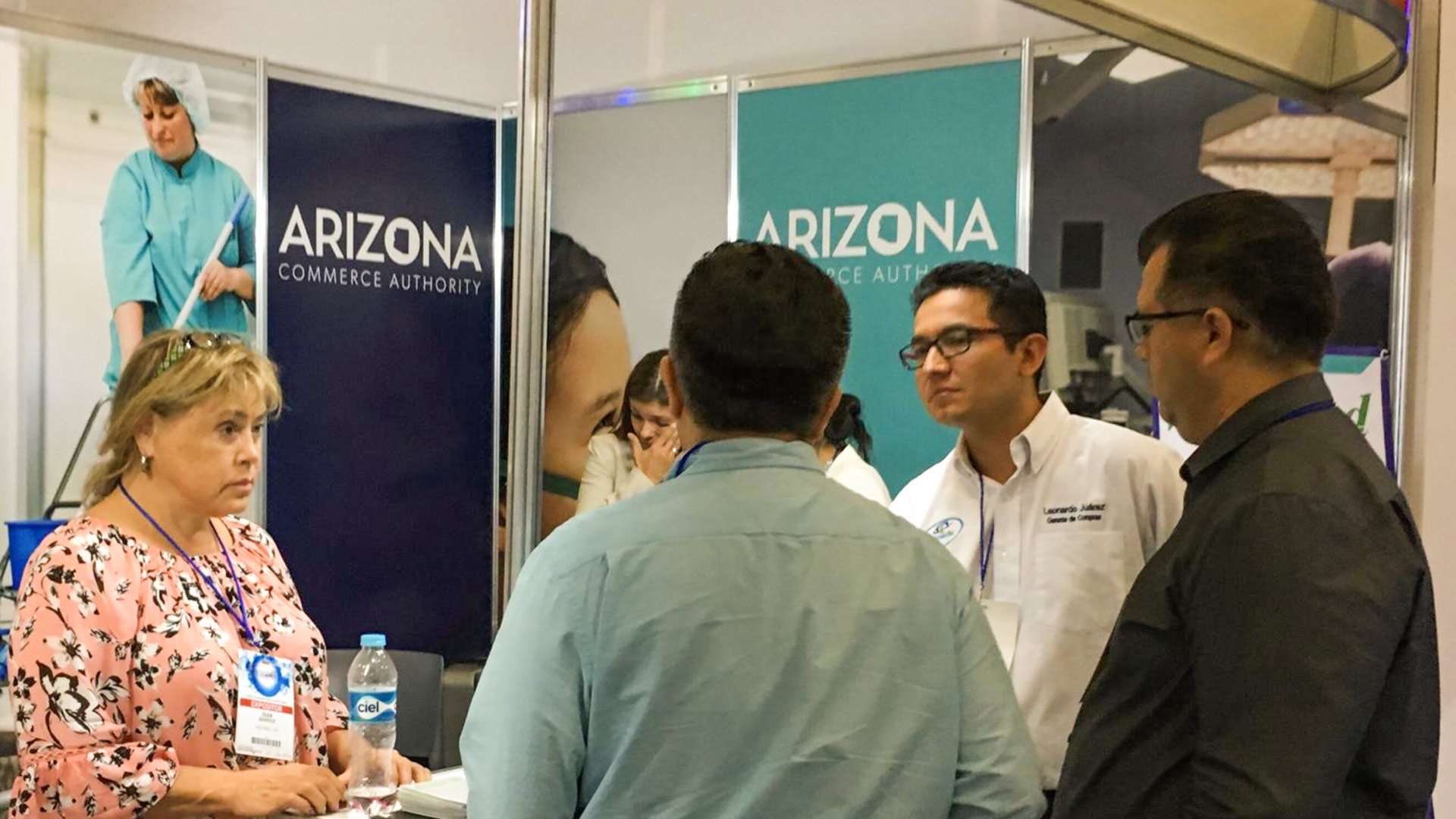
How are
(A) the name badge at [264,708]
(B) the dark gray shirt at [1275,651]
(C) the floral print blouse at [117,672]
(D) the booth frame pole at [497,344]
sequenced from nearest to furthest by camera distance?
(B) the dark gray shirt at [1275,651], (C) the floral print blouse at [117,672], (A) the name badge at [264,708], (D) the booth frame pole at [497,344]

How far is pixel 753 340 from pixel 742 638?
273mm

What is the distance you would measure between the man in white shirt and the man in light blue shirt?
34.7 inches

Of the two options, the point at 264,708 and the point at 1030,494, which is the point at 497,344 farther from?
the point at 1030,494

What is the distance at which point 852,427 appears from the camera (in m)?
4.58

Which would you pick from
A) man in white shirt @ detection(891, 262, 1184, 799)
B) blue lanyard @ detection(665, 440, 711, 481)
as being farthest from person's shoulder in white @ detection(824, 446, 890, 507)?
blue lanyard @ detection(665, 440, 711, 481)

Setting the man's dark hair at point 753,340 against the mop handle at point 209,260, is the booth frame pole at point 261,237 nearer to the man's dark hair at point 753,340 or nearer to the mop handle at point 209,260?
the mop handle at point 209,260

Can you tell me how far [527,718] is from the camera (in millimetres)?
1246

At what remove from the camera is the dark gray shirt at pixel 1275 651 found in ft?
4.48

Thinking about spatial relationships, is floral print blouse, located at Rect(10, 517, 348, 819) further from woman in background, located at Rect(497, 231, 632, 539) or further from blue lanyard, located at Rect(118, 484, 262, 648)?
woman in background, located at Rect(497, 231, 632, 539)

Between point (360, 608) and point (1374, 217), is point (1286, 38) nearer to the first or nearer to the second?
point (1374, 217)

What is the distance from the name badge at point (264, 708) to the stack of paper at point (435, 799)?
0.33 meters

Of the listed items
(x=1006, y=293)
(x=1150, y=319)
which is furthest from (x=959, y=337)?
(x=1150, y=319)

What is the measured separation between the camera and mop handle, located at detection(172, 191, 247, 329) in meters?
4.87

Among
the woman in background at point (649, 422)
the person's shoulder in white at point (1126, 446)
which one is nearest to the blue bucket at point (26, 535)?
the woman in background at point (649, 422)
